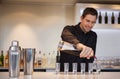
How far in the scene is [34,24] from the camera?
160 inches

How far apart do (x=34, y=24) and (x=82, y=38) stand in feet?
4.07

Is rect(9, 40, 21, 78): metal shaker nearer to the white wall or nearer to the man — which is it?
the man

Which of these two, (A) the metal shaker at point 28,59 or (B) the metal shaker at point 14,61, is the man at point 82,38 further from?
(B) the metal shaker at point 14,61

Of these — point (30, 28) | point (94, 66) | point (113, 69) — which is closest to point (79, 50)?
point (94, 66)

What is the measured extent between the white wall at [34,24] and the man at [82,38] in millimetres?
757

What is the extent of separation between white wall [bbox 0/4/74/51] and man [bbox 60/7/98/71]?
757 millimetres

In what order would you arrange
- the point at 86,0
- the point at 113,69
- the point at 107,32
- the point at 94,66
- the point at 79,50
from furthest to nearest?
the point at 107,32 → the point at 86,0 → the point at 113,69 → the point at 79,50 → the point at 94,66

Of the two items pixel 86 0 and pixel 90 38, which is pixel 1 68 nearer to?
pixel 90 38

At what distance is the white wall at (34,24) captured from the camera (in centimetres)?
404

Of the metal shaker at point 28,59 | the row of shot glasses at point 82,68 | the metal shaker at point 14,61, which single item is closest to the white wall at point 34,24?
the row of shot glasses at point 82,68

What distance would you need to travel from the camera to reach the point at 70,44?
2.59 meters

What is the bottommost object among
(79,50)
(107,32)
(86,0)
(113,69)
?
(113,69)

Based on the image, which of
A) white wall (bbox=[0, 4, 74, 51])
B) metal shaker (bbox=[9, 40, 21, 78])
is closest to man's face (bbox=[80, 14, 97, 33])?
white wall (bbox=[0, 4, 74, 51])

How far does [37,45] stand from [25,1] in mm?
776
